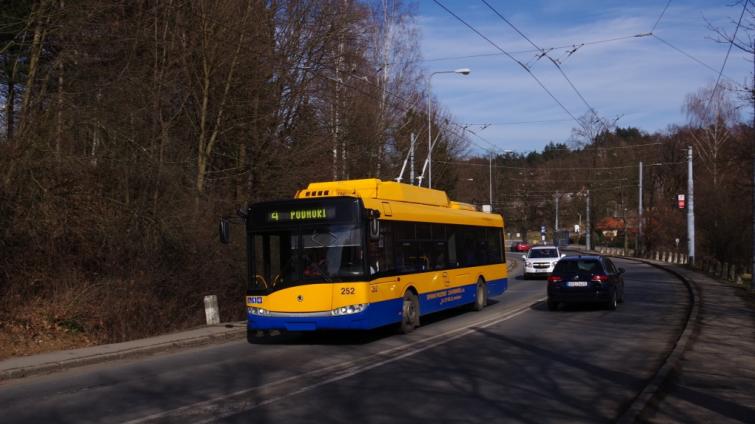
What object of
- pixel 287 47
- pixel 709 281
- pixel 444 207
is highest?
pixel 287 47

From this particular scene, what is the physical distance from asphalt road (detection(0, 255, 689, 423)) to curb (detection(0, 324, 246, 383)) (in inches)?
13.3

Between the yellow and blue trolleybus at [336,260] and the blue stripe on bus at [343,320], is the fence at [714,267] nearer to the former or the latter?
the yellow and blue trolleybus at [336,260]

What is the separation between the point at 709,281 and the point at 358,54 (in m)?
18.2

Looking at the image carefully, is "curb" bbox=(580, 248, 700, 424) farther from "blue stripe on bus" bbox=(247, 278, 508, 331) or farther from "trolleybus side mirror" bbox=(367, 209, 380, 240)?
"trolleybus side mirror" bbox=(367, 209, 380, 240)

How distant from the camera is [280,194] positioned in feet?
79.7

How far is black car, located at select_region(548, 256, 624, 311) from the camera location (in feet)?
66.6

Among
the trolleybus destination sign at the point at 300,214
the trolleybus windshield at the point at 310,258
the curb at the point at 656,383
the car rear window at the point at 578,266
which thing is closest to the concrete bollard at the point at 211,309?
the trolleybus windshield at the point at 310,258

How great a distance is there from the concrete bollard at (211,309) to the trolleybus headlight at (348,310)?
5.00 metres

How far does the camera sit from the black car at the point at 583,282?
2030cm

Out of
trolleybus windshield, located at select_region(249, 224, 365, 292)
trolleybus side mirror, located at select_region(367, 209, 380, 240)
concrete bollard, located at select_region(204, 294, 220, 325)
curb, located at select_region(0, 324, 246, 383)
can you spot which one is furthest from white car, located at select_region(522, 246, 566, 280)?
trolleybus windshield, located at select_region(249, 224, 365, 292)

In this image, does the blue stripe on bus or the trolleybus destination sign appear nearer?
the blue stripe on bus

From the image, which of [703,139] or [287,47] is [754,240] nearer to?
[287,47]

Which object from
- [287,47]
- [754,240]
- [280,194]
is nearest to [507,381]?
[280,194]

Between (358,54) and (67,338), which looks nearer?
(67,338)
